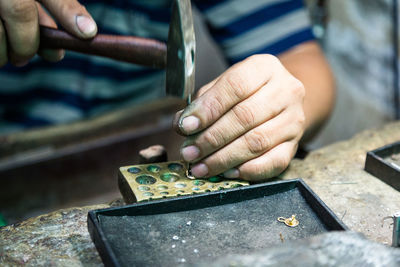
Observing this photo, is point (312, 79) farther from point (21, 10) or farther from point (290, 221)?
point (21, 10)

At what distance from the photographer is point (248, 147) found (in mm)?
903

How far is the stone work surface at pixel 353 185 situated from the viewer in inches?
32.5

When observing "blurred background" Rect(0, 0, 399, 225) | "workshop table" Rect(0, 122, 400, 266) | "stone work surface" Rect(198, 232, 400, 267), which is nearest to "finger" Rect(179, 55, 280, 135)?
"workshop table" Rect(0, 122, 400, 266)

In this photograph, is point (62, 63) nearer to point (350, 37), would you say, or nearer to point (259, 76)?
point (259, 76)

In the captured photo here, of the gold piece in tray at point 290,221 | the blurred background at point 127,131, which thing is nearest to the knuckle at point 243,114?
the gold piece in tray at point 290,221

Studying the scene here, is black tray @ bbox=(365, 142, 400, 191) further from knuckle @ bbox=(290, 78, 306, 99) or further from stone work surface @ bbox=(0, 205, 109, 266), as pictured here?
stone work surface @ bbox=(0, 205, 109, 266)

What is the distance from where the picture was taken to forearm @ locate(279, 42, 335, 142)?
4.48 feet

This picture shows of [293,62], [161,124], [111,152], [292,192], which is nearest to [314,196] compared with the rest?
[292,192]

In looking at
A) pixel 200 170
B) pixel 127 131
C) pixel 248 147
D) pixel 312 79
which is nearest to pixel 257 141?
pixel 248 147

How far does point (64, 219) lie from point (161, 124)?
144 centimetres

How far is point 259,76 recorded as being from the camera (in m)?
0.93

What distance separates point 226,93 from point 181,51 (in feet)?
0.53

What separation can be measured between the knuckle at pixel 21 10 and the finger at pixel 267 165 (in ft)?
1.71

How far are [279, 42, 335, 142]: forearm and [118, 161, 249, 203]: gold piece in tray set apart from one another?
1.75 ft
